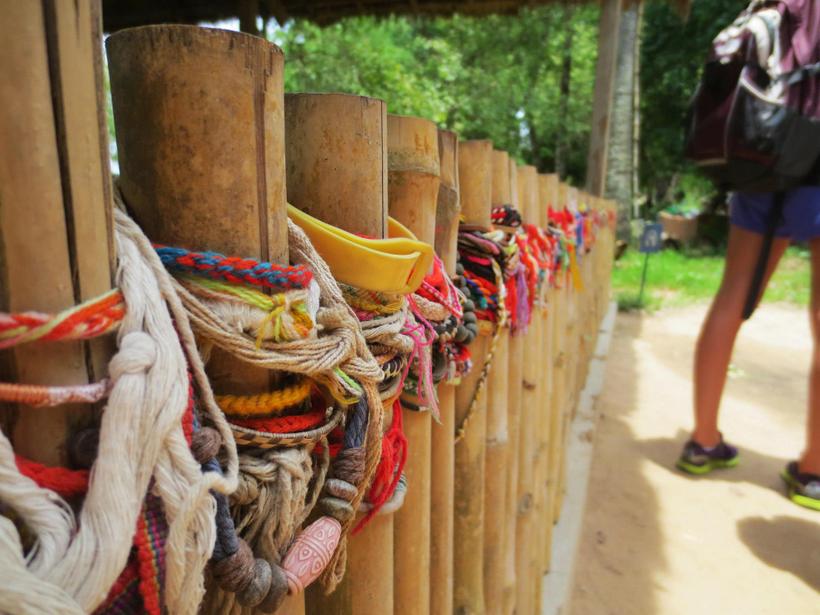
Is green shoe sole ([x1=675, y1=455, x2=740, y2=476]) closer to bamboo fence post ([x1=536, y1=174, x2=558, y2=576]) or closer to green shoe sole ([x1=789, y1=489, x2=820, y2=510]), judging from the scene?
green shoe sole ([x1=789, y1=489, x2=820, y2=510])

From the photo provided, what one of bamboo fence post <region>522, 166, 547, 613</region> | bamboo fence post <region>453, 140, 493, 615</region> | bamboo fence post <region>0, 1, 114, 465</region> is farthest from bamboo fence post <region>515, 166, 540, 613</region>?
bamboo fence post <region>0, 1, 114, 465</region>

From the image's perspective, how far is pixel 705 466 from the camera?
8.29 feet

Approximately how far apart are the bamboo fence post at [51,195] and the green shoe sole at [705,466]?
264cm

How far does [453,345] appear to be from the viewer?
3.12 ft

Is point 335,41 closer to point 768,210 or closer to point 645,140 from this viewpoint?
point 768,210

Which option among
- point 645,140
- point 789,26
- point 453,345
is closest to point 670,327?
point 789,26

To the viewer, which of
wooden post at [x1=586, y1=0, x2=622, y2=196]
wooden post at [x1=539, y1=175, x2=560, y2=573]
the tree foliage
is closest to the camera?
wooden post at [x1=539, y1=175, x2=560, y2=573]

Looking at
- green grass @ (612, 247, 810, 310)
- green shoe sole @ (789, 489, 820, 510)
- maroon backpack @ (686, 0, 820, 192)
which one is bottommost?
green grass @ (612, 247, 810, 310)

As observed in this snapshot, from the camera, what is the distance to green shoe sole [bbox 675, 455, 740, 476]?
2.52 metres

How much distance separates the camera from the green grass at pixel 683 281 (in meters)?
6.36

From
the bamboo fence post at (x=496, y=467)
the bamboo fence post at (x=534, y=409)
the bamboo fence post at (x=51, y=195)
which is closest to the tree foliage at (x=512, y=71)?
the bamboo fence post at (x=534, y=409)

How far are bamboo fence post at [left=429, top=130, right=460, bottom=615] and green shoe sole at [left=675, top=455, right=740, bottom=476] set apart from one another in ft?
6.10

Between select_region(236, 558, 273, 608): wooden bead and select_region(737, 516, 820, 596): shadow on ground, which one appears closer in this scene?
select_region(236, 558, 273, 608): wooden bead

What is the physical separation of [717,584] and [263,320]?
1.99 metres
